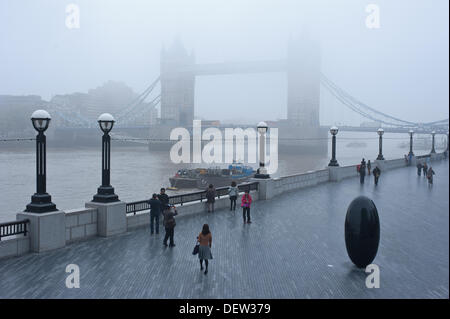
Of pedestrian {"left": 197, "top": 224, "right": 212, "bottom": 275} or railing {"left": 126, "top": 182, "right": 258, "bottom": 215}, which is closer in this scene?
pedestrian {"left": 197, "top": 224, "right": 212, "bottom": 275}

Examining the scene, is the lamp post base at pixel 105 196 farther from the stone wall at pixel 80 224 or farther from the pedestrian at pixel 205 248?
the pedestrian at pixel 205 248

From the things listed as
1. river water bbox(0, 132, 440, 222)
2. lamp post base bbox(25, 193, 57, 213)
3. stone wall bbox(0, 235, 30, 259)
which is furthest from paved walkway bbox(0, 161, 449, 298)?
river water bbox(0, 132, 440, 222)

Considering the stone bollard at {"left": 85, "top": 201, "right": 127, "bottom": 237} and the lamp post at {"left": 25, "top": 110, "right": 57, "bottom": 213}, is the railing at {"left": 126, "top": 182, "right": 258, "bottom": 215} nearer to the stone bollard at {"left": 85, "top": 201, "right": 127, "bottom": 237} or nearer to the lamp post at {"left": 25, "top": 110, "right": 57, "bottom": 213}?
the stone bollard at {"left": 85, "top": 201, "right": 127, "bottom": 237}

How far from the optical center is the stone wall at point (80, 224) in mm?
10164

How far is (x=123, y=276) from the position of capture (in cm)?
800

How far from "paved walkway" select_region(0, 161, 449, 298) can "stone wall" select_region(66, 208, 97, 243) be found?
27cm

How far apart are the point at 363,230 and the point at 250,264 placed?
6.93 ft

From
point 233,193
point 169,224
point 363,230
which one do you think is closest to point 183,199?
point 233,193

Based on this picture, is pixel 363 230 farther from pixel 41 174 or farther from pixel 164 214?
pixel 41 174

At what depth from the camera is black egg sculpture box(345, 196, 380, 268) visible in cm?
848

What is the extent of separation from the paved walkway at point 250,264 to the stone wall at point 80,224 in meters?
0.27

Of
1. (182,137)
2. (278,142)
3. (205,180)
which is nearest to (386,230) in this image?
(205,180)

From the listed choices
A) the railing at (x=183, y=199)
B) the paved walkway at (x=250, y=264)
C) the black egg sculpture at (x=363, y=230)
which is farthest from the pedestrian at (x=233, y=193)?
the black egg sculpture at (x=363, y=230)
